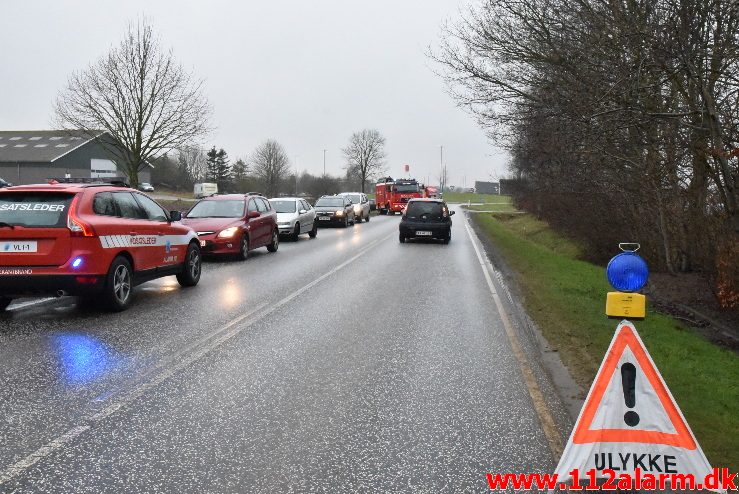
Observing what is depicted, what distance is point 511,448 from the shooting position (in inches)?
162

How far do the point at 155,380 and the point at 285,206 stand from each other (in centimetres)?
1914

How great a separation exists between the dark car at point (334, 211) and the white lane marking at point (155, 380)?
70.9 feet

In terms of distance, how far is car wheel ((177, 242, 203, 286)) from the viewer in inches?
447

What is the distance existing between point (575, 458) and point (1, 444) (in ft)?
11.7

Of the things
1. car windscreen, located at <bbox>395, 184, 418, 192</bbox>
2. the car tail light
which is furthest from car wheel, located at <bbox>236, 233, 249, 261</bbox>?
car windscreen, located at <bbox>395, 184, 418, 192</bbox>

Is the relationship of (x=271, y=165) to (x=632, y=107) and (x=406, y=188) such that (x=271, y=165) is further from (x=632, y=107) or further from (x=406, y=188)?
(x=632, y=107)

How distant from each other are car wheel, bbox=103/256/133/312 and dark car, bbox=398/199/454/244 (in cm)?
1414

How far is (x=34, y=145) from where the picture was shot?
7056 cm

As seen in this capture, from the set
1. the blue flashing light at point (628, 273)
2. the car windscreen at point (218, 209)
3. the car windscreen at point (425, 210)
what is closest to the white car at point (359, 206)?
the car windscreen at point (425, 210)

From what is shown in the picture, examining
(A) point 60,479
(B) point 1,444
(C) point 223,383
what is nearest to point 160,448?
(A) point 60,479

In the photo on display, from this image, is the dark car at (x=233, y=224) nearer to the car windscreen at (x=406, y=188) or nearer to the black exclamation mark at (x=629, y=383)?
the black exclamation mark at (x=629, y=383)

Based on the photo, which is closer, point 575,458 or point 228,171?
point 575,458

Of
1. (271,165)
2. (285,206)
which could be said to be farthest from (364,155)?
(285,206)

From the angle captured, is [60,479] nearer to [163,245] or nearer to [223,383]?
[223,383]
